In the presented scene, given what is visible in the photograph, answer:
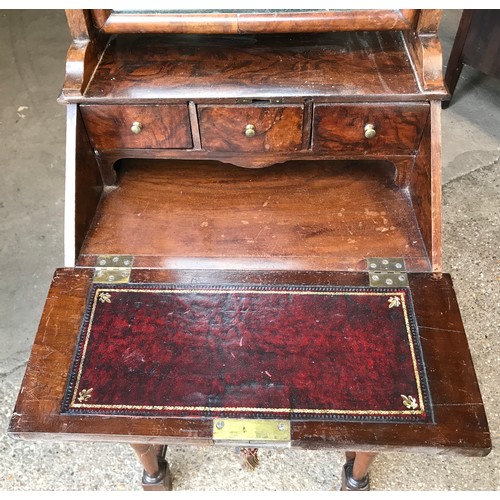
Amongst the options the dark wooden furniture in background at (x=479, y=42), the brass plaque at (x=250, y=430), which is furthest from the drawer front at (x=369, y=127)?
the dark wooden furniture in background at (x=479, y=42)

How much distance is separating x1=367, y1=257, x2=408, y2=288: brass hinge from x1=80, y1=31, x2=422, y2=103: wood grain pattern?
1.06 ft

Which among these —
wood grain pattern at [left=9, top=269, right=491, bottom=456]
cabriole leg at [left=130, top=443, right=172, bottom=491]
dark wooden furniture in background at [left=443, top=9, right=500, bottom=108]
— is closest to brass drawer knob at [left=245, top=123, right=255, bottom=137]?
wood grain pattern at [left=9, top=269, right=491, bottom=456]

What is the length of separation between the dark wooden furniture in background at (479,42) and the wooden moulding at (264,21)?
1059mm

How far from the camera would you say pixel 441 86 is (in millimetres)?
1088

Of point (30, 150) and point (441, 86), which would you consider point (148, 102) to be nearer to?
point (441, 86)

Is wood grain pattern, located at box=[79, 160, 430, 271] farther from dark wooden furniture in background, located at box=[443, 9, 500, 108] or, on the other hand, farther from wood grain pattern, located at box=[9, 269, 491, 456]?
dark wooden furniture in background, located at box=[443, 9, 500, 108]

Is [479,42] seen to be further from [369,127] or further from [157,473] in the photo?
[157,473]

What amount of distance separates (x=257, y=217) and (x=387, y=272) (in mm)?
312

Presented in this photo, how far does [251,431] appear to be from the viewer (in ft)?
3.04

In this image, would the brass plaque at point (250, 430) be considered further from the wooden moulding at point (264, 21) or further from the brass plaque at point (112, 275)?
the wooden moulding at point (264, 21)

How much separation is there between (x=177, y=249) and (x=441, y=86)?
0.62m

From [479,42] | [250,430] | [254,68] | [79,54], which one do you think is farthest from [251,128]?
[479,42]

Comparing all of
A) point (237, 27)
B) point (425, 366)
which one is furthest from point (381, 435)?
point (237, 27)

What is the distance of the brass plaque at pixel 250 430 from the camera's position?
3.02 ft
